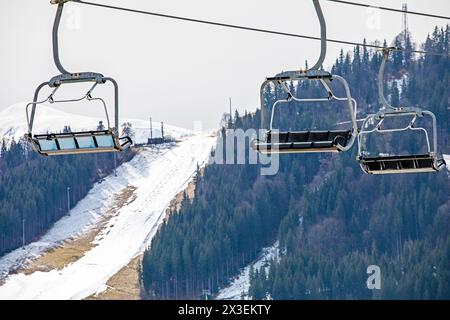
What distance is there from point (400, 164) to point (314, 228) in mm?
144756

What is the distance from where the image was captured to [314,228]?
171 m

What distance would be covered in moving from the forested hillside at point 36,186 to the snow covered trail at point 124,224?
6.41 ft

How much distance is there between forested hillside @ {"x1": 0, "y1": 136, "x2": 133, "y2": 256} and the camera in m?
176

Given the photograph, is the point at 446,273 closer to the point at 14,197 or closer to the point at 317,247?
the point at 317,247

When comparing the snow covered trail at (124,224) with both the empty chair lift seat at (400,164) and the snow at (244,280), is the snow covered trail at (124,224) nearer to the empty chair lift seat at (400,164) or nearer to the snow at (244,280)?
the snow at (244,280)

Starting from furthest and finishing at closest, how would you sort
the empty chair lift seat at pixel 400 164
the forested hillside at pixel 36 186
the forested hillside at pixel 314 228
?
the forested hillside at pixel 36 186 < the forested hillside at pixel 314 228 < the empty chair lift seat at pixel 400 164

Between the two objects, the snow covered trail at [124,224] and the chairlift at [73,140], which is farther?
the snow covered trail at [124,224]

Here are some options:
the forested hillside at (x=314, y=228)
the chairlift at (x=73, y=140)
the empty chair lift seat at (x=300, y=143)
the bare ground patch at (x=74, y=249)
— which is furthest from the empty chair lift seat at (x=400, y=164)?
the bare ground patch at (x=74, y=249)

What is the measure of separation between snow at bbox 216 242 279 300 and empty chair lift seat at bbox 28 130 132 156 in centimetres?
12008

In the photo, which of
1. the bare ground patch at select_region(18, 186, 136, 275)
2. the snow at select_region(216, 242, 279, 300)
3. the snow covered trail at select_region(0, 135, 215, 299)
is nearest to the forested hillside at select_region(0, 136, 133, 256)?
the snow covered trail at select_region(0, 135, 215, 299)

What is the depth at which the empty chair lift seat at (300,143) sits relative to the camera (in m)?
24.2

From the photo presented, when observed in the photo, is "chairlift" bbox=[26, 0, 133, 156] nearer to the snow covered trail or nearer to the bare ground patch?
the snow covered trail

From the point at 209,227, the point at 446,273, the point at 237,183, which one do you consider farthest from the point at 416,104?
the point at 446,273

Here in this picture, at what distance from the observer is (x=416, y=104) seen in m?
190
